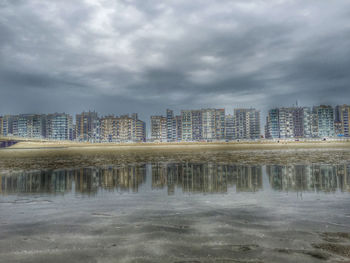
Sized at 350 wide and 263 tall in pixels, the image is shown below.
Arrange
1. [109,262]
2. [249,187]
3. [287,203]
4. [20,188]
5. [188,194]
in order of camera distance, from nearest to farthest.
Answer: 1. [109,262]
2. [287,203]
3. [188,194]
4. [249,187]
5. [20,188]

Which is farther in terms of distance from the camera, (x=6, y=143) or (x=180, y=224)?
(x=6, y=143)

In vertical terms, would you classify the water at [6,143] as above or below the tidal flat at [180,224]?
above

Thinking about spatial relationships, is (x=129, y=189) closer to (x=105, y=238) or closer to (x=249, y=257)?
(x=105, y=238)

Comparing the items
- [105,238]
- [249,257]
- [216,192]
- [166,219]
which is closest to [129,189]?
[216,192]

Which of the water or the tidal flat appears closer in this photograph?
the tidal flat

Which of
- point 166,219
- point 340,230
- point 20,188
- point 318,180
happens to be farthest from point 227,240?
point 20,188

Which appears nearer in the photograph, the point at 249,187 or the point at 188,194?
the point at 188,194

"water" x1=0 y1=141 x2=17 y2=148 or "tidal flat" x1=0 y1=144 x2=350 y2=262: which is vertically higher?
"water" x1=0 y1=141 x2=17 y2=148

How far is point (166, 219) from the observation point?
7.86 meters

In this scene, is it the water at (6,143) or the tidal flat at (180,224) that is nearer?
the tidal flat at (180,224)

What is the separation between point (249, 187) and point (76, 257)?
1018cm

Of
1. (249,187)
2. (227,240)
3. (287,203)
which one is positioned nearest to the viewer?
(227,240)

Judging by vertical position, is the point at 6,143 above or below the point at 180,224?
above

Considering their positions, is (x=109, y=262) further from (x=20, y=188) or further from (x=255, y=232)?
(x=20, y=188)
